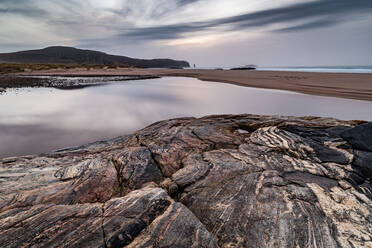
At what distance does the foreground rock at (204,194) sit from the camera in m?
2.80

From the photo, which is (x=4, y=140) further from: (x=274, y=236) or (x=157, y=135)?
(x=274, y=236)

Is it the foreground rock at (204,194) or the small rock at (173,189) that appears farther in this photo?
the small rock at (173,189)

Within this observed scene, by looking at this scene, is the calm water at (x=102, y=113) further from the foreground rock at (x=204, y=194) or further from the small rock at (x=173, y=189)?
the small rock at (x=173, y=189)

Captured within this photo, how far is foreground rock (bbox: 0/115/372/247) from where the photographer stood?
280 centimetres

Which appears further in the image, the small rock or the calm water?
the calm water

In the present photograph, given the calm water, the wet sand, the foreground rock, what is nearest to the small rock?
the foreground rock

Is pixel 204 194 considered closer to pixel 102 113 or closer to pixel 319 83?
pixel 102 113

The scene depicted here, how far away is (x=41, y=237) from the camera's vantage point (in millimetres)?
2730

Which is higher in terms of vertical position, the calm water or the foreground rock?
the foreground rock

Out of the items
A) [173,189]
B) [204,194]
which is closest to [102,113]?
[173,189]

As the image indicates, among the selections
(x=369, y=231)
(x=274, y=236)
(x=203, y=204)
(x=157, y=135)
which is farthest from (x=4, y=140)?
(x=369, y=231)

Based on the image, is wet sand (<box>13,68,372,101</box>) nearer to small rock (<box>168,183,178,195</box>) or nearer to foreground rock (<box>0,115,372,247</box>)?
foreground rock (<box>0,115,372,247</box>)

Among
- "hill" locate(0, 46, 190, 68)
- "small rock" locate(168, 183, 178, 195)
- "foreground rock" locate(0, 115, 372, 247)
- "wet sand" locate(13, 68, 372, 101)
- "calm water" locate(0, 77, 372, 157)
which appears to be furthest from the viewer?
"hill" locate(0, 46, 190, 68)

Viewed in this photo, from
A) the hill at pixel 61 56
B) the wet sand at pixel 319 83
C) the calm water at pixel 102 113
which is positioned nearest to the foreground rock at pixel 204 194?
the calm water at pixel 102 113
